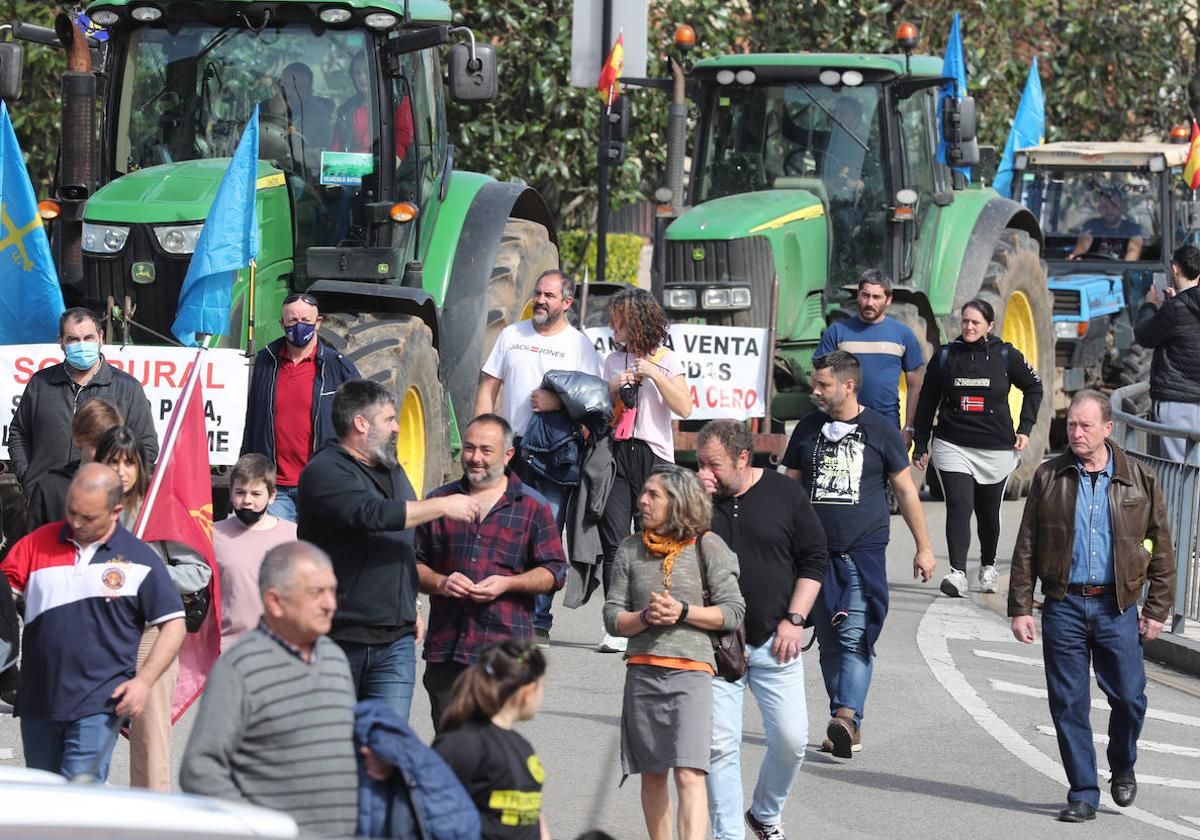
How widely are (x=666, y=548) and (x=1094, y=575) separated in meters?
2.11

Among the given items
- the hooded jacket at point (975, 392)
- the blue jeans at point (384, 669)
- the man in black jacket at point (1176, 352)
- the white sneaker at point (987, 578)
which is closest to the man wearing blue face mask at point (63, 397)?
the blue jeans at point (384, 669)

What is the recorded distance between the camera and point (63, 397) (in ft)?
32.0

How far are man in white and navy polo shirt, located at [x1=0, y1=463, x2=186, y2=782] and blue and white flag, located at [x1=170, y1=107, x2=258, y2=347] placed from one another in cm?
451

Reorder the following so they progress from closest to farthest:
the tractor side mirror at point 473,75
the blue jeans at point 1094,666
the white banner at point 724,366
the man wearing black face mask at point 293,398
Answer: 1. the blue jeans at point 1094,666
2. the man wearing black face mask at point 293,398
3. the tractor side mirror at point 473,75
4. the white banner at point 724,366

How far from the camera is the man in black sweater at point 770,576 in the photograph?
24.4 feet

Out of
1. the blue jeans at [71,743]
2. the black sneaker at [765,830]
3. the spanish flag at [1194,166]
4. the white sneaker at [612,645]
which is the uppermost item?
the spanish flag at [1194,166]

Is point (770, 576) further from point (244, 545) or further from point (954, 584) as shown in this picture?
point (954, 584)

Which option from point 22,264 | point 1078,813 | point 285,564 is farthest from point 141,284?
point 285,564

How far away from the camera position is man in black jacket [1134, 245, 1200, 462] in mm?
13188

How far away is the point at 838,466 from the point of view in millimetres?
8883

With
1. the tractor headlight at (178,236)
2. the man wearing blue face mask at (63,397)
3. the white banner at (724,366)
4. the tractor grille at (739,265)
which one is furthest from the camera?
the tractor grille at (739,265)

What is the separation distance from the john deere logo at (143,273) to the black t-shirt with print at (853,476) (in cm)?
426

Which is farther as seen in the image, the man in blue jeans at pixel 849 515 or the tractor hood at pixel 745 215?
the tractor hood at pixel 745 215

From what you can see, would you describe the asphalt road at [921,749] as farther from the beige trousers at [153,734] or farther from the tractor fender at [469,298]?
the tractor fender at [469,298]
